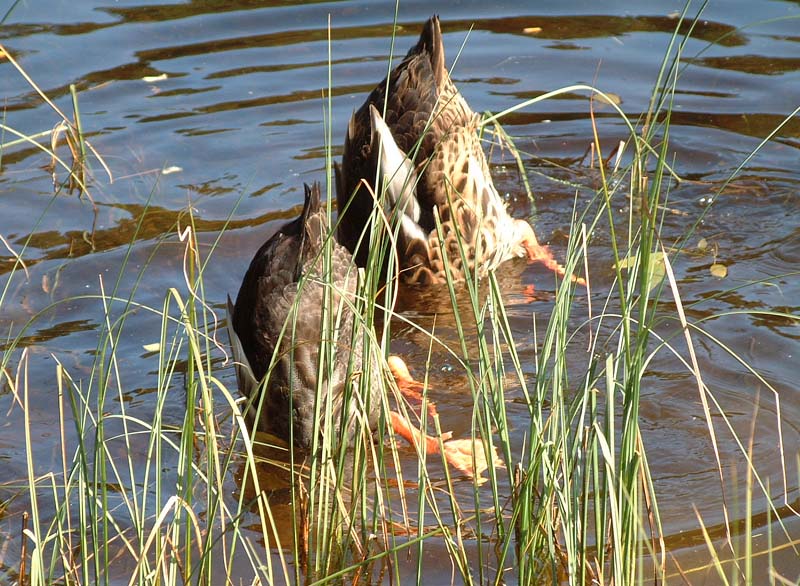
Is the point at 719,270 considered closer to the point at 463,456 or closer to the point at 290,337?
the point at 463,456

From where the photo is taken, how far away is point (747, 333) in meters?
4.87

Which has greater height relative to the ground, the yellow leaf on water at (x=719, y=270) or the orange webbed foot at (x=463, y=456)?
the yellow leaf on water at (x=719, y=270)

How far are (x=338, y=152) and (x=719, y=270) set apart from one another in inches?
103

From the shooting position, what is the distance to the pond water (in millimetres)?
4574

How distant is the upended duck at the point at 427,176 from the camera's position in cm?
561

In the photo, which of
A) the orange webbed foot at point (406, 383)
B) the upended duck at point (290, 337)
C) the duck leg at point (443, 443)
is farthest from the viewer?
the orange webbed foot at point (406, 383)

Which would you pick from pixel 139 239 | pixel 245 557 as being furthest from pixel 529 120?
pixel 245 557

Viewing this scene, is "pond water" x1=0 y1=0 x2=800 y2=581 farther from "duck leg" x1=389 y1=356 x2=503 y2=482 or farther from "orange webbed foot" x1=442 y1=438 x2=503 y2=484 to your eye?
"orange webbed foot" x1=442 y1=438 x2=503 y2=484

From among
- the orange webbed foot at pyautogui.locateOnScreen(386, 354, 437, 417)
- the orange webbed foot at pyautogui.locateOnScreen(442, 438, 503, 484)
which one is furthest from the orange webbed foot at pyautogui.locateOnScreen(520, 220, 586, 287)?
the orange webbed foot at pyautogui.locateOnScreen(442, 438, 503, 484)

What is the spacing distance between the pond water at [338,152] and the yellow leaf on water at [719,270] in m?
0.06

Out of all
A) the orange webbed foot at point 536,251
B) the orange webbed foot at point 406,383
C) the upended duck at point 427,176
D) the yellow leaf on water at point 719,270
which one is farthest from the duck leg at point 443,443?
the yellow leaf on water at point 719,270

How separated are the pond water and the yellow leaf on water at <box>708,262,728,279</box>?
0.19 feet

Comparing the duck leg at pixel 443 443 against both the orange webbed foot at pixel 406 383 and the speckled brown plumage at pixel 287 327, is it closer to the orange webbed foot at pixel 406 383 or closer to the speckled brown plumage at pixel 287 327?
the orange webbed foot at pixel 406 383

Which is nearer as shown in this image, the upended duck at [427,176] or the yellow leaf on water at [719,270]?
the yellow leaf on water at [719,270]
